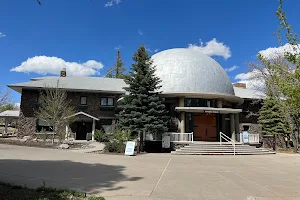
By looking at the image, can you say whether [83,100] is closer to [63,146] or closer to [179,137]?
[63,146]

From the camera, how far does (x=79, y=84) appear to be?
27375mm

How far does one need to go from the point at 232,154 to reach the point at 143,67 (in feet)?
33.2

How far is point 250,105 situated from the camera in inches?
1163

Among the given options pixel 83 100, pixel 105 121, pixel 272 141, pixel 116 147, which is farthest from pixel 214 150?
pixel 83 100

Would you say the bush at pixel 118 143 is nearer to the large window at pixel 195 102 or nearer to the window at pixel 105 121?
the large window at pixel 195 102

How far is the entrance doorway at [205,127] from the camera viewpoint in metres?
23.3

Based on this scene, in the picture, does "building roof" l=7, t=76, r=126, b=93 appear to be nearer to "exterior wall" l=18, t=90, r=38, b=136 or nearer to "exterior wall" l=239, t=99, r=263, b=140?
"exterior wall" l=18, t=90, r=38, b=136

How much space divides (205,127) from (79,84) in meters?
15.2

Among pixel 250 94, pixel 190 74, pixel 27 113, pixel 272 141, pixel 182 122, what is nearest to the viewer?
pixel 182 122

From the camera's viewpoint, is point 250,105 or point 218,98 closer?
point 218,98

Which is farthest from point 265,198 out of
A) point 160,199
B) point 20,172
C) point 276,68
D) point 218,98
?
point 218,98

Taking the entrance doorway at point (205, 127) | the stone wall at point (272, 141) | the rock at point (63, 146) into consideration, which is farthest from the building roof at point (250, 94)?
the rock at point (63, 146)

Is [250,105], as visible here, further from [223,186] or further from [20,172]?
[20,172]

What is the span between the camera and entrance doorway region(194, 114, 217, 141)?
76.4ft
